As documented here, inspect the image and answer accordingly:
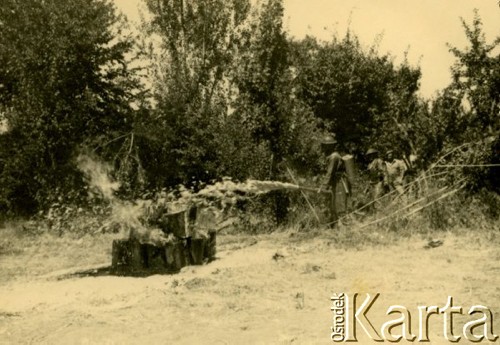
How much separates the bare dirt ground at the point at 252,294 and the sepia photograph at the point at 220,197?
0.04 m

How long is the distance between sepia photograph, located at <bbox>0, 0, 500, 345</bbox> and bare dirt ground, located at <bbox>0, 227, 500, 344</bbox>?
0.12 feet

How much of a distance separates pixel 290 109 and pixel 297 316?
871 cm

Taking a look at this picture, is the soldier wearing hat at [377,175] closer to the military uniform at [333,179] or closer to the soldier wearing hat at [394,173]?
the soldier wearing hat at [394,173]

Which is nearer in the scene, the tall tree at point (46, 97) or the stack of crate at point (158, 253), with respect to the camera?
the stack of crate at point (158, 253)

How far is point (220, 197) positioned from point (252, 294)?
656cm

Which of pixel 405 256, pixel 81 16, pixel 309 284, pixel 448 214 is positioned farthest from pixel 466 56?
pixel 81 16

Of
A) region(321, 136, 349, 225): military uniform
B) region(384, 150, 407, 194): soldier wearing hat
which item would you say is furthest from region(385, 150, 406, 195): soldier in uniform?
region(321, 136, 349, 225): military uniform

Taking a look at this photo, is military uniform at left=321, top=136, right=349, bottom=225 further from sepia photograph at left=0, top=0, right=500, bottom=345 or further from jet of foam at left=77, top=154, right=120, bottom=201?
jet of foam at left=77, top=154, right=120, bottom=201

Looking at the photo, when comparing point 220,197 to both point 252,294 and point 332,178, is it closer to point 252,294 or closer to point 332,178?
point 332,178

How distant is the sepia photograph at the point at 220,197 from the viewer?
6164mm

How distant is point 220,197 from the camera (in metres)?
13.5

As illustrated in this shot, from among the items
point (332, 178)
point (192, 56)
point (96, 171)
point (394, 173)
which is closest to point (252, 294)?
point (332, 178)

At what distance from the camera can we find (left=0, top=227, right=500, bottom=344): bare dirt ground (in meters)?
5.63

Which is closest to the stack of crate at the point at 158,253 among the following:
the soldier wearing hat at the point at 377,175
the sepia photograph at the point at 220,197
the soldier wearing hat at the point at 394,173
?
the sepia photograph at the point at 220,197
